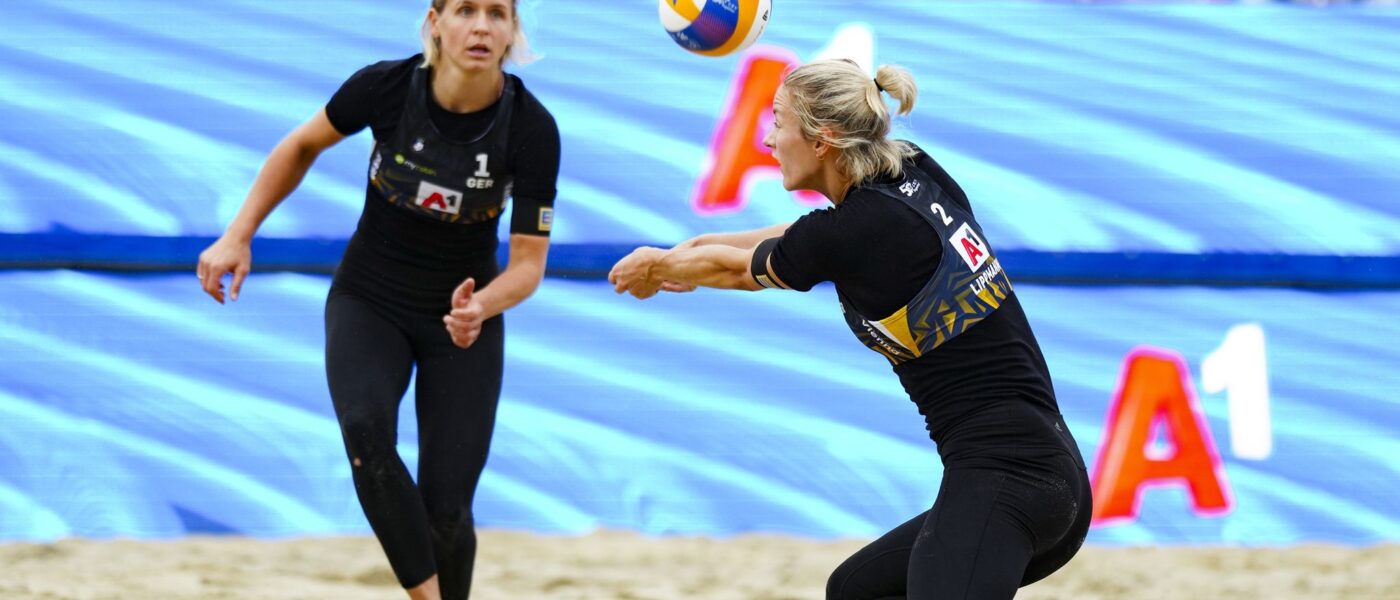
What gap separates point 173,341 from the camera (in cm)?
566

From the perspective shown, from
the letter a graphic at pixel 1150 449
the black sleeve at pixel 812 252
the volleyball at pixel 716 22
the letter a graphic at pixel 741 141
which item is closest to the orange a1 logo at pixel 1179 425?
the letter a graphic at pixel 1150 449

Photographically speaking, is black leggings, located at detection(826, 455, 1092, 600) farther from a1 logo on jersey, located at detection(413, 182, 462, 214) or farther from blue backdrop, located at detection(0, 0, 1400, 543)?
blue backdrop, located at detection(0, 0, 1400, 543)

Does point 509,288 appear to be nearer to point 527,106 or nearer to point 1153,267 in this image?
point 527,106

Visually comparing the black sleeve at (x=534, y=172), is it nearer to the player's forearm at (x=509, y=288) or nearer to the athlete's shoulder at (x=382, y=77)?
the player's forearm at (x=509, y=288)

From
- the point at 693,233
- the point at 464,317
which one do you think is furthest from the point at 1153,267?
the point at 464,317

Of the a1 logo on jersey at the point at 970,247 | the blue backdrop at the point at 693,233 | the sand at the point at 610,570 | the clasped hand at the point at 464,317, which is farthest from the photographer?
the blue backdrop at the point at 693,233

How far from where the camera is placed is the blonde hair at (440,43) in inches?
143

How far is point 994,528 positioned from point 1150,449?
3.39 meters

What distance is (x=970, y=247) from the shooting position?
2703 mm

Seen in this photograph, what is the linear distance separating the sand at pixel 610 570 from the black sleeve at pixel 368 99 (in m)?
1.79

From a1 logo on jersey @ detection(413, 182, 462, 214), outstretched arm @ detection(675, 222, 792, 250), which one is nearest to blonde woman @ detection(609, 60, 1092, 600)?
outstretched arm @ detection(675, 222, 792, 250)

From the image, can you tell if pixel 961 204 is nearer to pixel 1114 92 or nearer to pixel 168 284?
pixel 1114 92

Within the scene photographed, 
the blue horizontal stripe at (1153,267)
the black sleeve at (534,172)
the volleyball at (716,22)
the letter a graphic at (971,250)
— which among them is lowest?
the letter a graphic at (971,250)

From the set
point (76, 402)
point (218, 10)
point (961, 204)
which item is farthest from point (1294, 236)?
point (76, 402)
